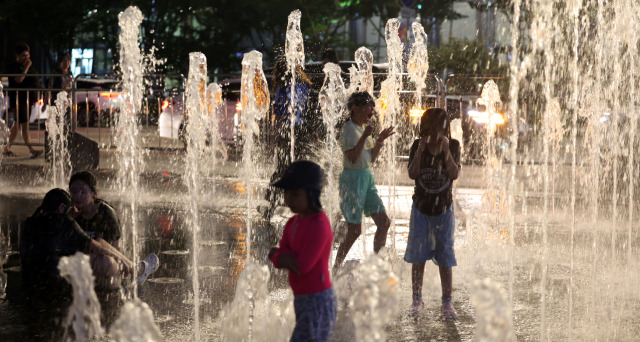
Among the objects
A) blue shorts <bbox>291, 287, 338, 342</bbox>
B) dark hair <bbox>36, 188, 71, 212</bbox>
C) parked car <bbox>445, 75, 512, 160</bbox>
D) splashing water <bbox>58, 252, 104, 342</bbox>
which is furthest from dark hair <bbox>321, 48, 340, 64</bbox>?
parked car <bbox>445, 75, 512, 160</bbox>

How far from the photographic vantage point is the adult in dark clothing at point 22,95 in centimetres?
1478

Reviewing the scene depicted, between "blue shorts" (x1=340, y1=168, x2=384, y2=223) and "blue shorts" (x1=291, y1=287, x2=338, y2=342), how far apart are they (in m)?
2.45

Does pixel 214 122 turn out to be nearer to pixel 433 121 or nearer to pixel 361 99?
pixel 361 99

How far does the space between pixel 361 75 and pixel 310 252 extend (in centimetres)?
901

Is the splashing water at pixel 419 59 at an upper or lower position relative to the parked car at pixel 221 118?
upper

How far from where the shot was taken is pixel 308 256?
364 cm

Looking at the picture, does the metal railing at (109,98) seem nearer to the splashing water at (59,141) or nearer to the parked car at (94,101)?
the parked car at (94,101)

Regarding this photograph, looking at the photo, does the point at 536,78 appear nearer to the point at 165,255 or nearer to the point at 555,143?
the point at 555,143

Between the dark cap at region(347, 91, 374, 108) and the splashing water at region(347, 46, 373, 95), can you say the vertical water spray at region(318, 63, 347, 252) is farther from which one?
the dark cap at region(347, 91, 374, 108)

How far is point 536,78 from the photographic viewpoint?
30688 millimetres

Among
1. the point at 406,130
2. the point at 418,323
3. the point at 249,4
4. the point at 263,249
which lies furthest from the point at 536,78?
the point at 418,323

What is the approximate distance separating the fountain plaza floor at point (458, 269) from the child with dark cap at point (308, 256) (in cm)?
67

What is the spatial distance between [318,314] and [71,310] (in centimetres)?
197

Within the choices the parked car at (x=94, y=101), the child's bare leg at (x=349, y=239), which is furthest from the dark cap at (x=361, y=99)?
the parked car at (x=94, y=101)
